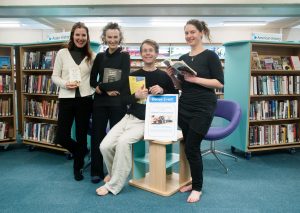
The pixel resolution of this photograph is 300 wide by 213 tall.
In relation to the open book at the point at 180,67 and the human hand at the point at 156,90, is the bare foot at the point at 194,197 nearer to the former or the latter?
the human hand at the point at 156,90

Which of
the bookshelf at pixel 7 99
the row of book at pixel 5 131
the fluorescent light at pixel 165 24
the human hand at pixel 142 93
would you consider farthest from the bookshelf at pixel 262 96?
the fluorescent light at pixel 165 24

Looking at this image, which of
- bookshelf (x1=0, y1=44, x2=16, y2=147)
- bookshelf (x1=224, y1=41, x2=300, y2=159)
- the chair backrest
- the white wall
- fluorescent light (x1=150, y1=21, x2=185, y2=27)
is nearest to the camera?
the chair backrest

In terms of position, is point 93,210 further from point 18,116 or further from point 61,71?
point 18,116

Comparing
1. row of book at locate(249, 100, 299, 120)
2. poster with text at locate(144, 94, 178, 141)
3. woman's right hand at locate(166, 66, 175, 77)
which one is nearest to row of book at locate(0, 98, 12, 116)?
poster with text at locate(144, 94, 178, 141)

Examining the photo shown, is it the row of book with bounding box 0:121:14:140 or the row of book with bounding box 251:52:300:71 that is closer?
the row of book with bounding box 251:52:300:71

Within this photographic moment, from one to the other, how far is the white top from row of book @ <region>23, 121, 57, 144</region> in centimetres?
139

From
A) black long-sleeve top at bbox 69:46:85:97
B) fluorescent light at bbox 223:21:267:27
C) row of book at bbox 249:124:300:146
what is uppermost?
fluorescent light at bbox 223:21:267:27

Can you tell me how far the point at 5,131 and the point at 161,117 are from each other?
2912 millimetres

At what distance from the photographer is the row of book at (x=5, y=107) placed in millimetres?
4312

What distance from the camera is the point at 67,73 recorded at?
115 inches

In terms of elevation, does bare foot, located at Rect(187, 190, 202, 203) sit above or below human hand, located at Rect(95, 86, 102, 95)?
below

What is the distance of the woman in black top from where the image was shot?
2756 mm

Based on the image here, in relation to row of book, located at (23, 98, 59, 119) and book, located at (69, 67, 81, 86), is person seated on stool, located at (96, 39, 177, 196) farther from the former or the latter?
row of book, located at (23, 98, 59, 119)

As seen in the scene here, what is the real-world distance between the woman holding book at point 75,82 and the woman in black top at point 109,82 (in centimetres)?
12
